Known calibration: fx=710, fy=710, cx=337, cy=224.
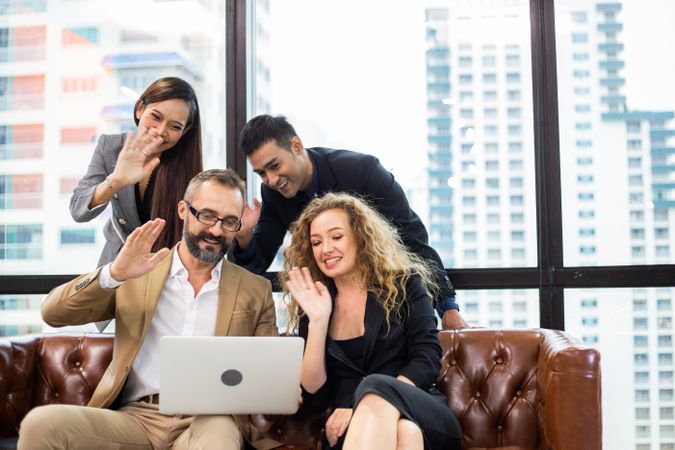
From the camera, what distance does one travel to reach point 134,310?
107 inches

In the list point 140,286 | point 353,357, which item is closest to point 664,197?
point 353,357

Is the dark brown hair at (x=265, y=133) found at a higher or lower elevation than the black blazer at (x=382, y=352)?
higher

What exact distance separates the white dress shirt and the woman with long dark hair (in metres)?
0.51

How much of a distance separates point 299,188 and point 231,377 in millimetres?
1198

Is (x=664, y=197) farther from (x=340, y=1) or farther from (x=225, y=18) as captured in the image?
(x=225, y=18)

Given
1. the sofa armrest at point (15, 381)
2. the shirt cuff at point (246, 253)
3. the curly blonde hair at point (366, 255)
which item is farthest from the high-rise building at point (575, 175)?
the sofa armrest at point (15, 381)

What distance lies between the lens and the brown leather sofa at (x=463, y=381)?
2857mm

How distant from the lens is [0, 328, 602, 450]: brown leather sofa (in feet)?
9.37

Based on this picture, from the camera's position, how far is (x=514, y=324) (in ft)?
12.3

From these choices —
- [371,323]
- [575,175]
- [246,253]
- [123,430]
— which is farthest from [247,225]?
[575,175]

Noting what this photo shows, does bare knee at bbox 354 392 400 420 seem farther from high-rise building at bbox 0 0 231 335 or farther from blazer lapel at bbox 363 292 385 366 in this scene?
high-rise building at bbox 0 0 231 335

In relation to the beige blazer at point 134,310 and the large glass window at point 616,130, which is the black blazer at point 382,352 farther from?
the large glass window at point 616,130

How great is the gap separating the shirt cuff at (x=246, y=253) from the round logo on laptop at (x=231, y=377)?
42.8 inches

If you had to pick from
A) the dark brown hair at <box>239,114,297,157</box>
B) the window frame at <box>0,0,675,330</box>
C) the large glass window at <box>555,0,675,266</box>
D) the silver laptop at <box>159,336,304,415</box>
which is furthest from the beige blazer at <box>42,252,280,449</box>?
the large glass window at <box>555,0,675,266</box>
